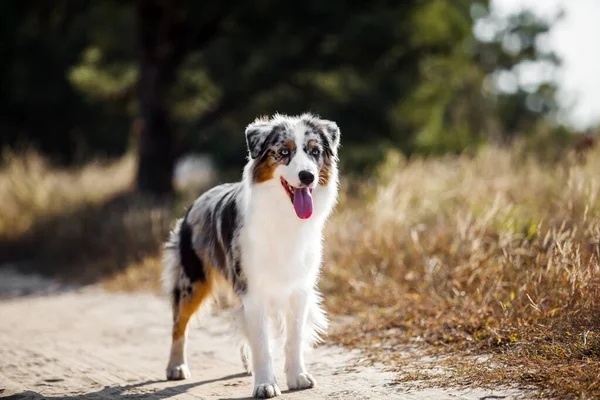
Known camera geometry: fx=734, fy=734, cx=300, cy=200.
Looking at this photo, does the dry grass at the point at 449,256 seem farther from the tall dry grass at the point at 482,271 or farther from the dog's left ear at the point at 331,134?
the dog's left ear at the point at 331,134

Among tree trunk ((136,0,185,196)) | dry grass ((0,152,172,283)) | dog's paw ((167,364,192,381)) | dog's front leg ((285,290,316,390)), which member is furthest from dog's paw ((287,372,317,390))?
tree trunk ((136,0,185,196))

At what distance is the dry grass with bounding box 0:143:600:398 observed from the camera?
510 centimetres

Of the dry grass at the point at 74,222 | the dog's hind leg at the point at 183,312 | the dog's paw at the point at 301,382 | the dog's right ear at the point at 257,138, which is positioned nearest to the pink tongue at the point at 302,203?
the dog's right ear at the point at 257,138

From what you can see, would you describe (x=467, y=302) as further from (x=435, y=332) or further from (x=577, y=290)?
(x=577, y=290)

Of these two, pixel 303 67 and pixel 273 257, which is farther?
pixel 303 67

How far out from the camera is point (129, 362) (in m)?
6.10

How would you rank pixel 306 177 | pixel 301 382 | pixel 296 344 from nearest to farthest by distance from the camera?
pixel 306 177 < pixel 301 382 < pixel 296 344

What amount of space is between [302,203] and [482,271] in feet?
8.55

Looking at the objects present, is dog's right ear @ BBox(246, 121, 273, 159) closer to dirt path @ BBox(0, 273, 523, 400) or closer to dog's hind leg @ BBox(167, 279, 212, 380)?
dog's hind leg @ BBox(167, 279, 212, 380)

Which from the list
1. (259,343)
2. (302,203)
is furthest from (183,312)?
(302,203)

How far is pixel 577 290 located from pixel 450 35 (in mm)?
9290

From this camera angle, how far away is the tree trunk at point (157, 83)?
557 inches

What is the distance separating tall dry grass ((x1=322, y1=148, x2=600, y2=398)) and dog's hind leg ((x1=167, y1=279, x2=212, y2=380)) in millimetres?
1324

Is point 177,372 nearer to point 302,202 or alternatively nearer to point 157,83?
point 302,202
